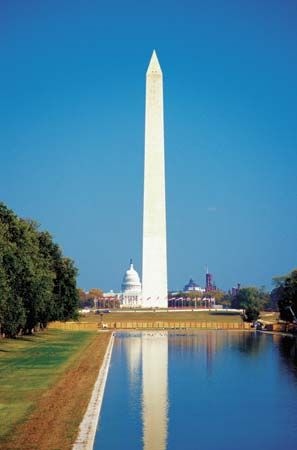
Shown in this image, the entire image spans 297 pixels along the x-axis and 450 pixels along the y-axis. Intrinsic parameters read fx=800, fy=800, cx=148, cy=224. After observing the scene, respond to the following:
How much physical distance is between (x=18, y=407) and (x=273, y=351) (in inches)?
900

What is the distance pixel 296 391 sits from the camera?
21.9m

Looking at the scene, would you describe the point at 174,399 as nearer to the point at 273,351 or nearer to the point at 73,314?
the point at 273,351

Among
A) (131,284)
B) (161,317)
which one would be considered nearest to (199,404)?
(161,317)

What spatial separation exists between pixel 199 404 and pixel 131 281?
Result: 539 ft

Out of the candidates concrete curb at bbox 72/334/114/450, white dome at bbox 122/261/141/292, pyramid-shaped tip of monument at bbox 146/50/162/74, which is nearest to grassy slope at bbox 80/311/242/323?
pyramid-shaped tip of monument at bbox 146/50/162/74

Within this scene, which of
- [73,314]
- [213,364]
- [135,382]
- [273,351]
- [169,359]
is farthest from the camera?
[73,314]

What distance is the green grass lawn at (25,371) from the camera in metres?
17.6

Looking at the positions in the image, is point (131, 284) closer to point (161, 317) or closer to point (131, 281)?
point (131, 281)

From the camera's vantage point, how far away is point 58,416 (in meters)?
16.9

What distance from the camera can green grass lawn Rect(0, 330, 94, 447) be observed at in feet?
57.9

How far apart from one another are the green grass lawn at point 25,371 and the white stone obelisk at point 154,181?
1732 inches

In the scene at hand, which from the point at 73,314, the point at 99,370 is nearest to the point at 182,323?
the point at 73,314

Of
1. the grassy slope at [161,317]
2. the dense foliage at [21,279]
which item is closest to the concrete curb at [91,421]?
the dense foliage at [21,279]

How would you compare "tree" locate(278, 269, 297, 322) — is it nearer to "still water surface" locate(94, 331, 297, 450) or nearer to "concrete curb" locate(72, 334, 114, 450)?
"still water surface" locate(94, 331, 297, 450)
